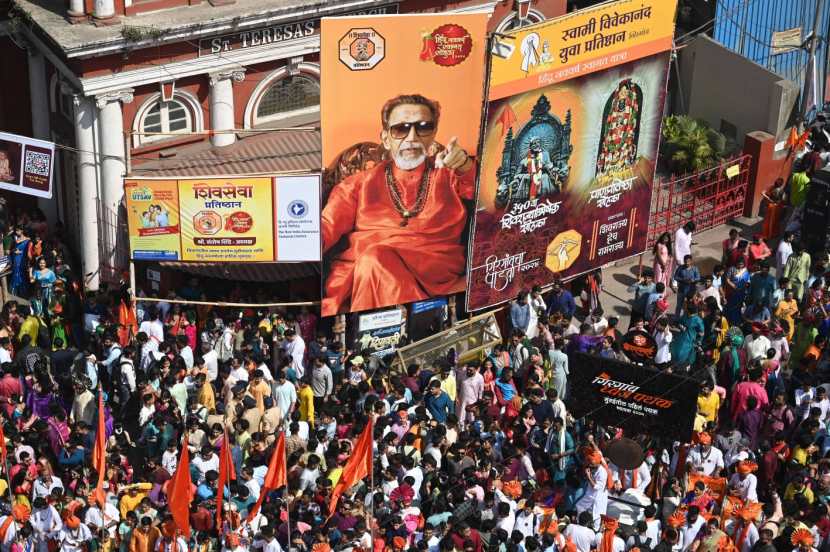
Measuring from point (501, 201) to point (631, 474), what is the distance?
5868 millimetres

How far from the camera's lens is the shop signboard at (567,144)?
28427 millimetres

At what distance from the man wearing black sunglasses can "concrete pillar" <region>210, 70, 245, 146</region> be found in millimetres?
4072

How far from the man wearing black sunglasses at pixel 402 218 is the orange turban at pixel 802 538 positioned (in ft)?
27.7

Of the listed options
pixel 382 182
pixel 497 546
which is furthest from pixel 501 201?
pixel 497 546

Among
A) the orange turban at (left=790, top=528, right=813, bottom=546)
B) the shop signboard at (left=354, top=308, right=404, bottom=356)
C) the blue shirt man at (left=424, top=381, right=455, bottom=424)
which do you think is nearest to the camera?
the orange turban at (left=790, top=528, right=813, bottom=546)

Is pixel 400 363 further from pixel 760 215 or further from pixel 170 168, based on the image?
pixel 760 215

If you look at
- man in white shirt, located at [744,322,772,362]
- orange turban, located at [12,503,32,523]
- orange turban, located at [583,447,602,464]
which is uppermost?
man in white shirt, located at [744,322,772,362]

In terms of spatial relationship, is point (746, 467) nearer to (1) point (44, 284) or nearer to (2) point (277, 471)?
(2) point (277, 471)

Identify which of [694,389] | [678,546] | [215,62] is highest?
[215,62]

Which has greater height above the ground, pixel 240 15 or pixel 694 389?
pixel 240 15

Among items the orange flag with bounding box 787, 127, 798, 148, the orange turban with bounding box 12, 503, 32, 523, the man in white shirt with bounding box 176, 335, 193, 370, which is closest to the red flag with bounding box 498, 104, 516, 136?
the man in white shirt with bounding box 176, 335, 193, 370

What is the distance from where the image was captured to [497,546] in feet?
77.8

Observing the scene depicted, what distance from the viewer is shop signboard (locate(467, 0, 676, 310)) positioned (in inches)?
1119

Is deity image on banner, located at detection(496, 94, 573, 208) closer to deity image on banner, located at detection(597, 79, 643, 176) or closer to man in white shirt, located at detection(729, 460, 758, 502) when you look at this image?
deity image on banner, located at detection(597, 79, 643, 176)
